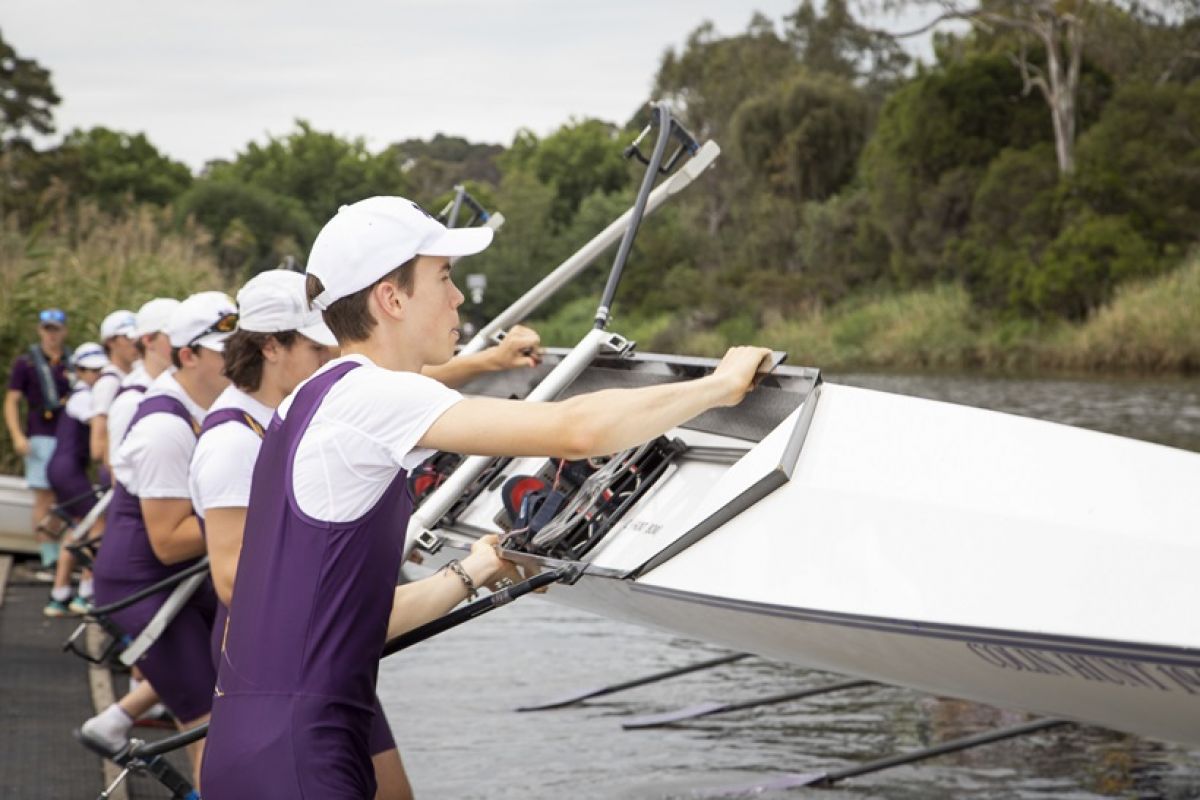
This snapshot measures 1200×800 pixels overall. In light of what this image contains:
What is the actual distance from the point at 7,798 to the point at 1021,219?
46.0 metres

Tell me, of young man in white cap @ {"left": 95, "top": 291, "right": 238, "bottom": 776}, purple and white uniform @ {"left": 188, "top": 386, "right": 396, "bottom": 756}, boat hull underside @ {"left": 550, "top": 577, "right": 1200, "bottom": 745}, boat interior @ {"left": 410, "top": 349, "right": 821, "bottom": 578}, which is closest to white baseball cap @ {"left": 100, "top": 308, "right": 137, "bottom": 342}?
boat interior @ {"left": 410, "top": 349, "right": 821, "bottom": 578}

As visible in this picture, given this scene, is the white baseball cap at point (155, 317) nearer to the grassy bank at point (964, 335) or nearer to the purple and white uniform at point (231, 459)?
the purple and white uniform at point (231, 459)

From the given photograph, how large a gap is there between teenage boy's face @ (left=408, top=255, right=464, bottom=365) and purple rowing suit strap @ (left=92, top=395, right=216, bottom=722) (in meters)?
2.52

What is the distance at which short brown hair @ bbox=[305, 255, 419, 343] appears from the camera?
316cm

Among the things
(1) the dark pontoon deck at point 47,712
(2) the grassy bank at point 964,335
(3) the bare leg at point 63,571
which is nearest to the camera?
(1) the dark pontoon deck at point 47,712

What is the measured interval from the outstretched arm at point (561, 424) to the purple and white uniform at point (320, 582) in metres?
0.04

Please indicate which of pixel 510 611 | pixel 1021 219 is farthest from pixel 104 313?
pixel 1021 219

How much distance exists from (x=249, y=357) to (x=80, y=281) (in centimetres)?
1219

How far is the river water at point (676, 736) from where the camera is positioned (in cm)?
779

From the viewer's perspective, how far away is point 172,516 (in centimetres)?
541

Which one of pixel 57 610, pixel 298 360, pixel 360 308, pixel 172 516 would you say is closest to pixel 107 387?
pixel 57 610

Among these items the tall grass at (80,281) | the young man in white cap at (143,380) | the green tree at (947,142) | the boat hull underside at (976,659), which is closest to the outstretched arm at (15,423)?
the tall grass at (80,281)

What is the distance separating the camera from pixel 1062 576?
437 centimetres

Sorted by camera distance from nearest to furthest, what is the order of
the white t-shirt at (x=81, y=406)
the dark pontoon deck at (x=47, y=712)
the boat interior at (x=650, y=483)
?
the boat interior at (x=650, y=483) < the dark pontoon deck at (x=47, y=712) < the white t-shirt at (x=81, y=406)
